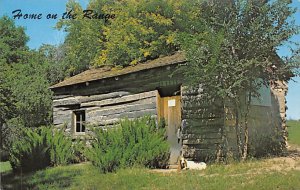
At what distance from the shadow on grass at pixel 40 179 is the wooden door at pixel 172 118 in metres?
3.00

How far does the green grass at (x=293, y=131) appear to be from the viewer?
34.5 ft

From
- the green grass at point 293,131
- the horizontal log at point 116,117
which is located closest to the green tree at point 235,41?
the green grass at point 293,131

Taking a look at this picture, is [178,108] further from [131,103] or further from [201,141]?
[131,103]

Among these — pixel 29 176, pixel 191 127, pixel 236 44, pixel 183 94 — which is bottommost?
pixel 29 176

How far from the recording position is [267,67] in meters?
9.67

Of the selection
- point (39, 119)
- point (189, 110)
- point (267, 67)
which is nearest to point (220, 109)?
point (189, 110)

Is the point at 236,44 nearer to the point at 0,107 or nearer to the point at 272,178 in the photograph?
the point at 272,178

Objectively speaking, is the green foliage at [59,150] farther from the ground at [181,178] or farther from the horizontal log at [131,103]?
the horizontal log at [131,103]

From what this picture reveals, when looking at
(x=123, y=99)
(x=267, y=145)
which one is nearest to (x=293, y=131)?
(x=267, y=145)

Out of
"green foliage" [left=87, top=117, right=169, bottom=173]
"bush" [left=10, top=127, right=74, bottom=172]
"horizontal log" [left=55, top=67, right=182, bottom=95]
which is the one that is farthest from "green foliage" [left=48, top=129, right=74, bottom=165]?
"horizontal log" [left=55, top=67, right=182, bottom=95]

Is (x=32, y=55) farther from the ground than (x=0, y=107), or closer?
farther from the ground

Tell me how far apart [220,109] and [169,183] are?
348 cm

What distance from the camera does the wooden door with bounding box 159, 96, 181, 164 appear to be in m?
11.5

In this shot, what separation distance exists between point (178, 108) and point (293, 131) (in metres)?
3.25
